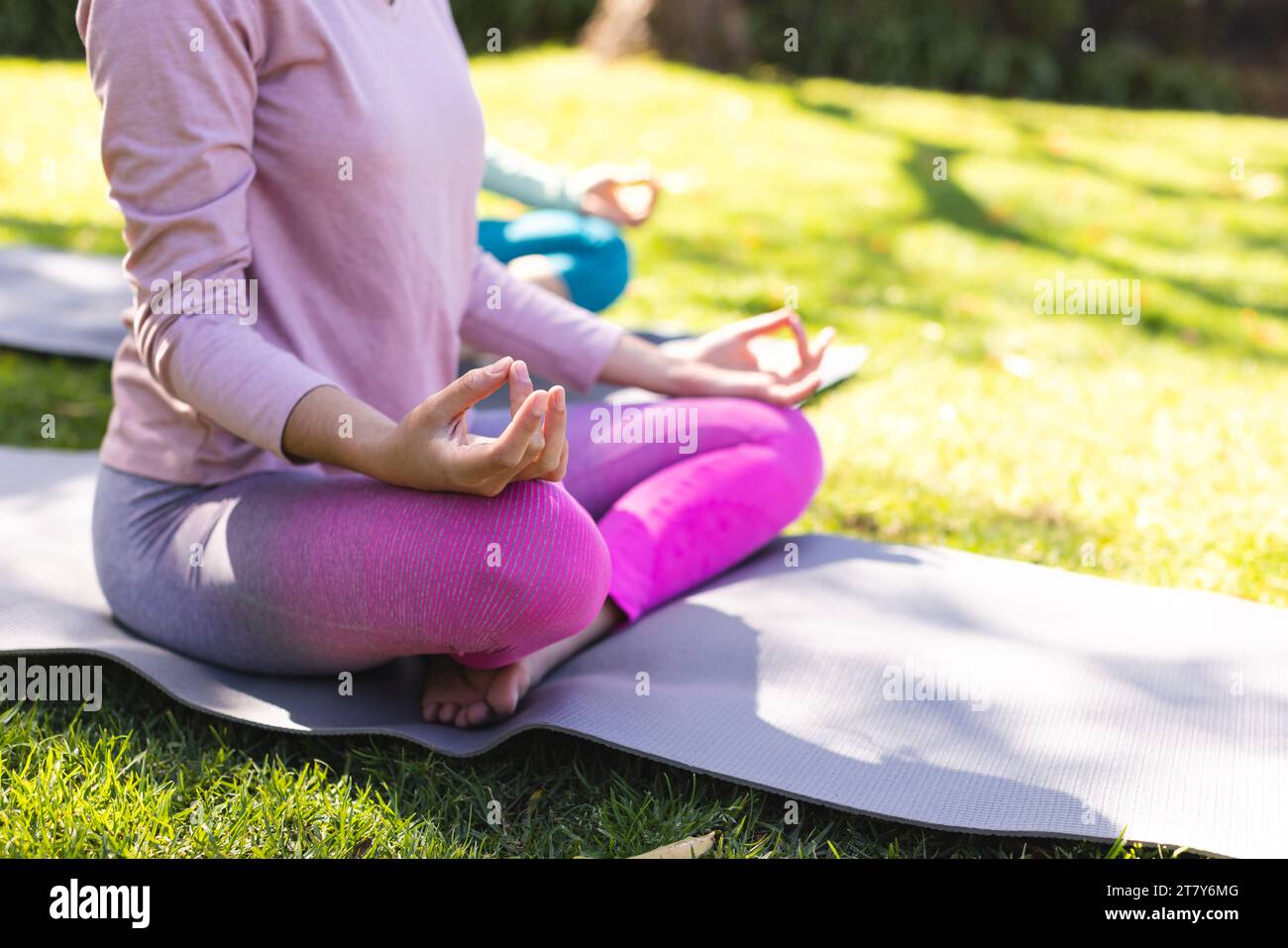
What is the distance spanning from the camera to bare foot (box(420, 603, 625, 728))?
1.90 meters

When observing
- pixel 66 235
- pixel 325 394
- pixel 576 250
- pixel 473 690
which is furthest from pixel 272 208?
pixel 66 235

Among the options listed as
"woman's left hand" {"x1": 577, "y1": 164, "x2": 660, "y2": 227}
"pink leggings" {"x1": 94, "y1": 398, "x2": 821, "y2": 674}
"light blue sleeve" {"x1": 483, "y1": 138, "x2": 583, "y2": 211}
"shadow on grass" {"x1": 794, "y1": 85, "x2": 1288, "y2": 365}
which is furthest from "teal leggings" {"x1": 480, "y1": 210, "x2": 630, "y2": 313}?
"shadow on grass" {"x1": 794, "y1": 85, "x2": 1288, "y2": 365}

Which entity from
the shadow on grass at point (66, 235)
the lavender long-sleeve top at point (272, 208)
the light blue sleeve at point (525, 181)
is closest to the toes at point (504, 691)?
the lavender long-sleeve top at point (272, 208)

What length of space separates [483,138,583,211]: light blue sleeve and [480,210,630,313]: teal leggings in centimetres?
46

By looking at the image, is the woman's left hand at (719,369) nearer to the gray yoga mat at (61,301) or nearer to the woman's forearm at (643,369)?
the woman's forearm at (643,369)

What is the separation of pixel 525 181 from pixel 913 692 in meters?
1.64

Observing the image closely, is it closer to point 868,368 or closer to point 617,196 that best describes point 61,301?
point 617,196

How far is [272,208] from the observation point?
193 centimetres

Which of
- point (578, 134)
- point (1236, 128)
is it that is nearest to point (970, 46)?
point (1236, 128)

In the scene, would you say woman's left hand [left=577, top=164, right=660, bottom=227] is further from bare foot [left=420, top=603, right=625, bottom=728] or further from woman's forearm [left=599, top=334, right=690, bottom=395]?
bare foot [left=420, top=603, right=625, bottom=728]

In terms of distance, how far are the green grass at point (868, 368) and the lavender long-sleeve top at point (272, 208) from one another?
0.50 m

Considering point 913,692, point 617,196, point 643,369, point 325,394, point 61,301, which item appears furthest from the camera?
point 61,301

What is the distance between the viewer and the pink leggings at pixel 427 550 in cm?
173
